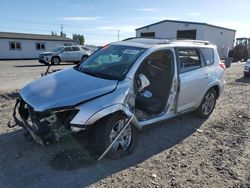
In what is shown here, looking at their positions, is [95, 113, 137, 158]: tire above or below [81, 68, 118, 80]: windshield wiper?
below

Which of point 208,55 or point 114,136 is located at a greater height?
point 208,55

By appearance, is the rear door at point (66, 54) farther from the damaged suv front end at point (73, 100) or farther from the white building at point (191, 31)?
the damaged suv front end at point (73, 100)

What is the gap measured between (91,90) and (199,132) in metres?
2.81

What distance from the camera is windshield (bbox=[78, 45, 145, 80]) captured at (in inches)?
176

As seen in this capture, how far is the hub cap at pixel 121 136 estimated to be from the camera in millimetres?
4082

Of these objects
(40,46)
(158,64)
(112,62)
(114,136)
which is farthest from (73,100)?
(40,46)

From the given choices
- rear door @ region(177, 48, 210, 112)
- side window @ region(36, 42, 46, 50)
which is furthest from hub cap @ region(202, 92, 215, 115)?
side window @ region(36, 42, 46, 50)

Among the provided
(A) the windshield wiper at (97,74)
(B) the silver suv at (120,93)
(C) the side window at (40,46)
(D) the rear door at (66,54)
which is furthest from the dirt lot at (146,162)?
(C) the side window at (40,46)

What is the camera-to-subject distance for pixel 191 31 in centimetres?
3531

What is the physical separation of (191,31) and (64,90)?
33.9 metres

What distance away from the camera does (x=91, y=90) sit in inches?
154

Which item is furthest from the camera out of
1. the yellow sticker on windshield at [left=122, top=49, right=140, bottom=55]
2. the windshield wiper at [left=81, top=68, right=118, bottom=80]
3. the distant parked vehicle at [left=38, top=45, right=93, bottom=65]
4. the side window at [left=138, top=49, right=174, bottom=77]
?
the distant parked vehicle at [left=38, top=45, right=93, bottom=65]

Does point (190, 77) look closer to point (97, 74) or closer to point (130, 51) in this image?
point (130, 51)

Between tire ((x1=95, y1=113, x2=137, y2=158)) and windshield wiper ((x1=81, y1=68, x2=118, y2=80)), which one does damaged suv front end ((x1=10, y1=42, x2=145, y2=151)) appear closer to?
windshield wiper ((x1=81, y1=68, x2=118, y2=80))
